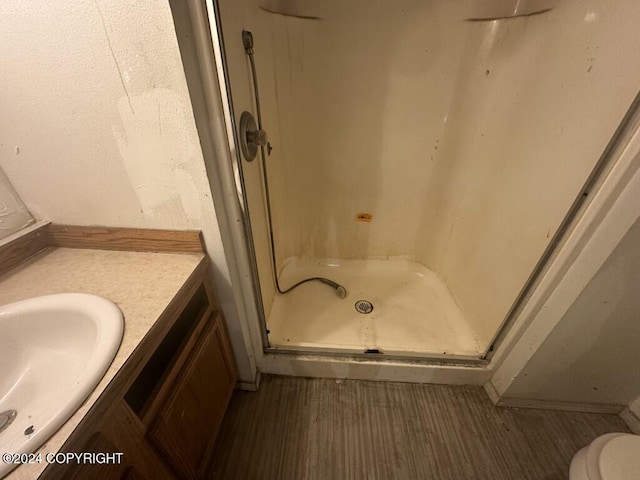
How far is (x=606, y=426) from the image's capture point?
1090mm

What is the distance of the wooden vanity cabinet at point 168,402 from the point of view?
1.53 feet

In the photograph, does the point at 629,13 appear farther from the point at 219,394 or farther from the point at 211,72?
the point at 219,394

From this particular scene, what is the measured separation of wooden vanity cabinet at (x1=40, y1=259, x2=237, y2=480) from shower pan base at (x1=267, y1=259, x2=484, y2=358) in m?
0.39

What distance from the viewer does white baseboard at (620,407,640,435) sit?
106cm

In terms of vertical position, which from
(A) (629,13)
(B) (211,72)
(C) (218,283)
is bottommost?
(C) (218,283)

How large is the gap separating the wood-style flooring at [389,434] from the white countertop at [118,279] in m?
0.75

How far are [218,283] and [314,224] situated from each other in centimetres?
89

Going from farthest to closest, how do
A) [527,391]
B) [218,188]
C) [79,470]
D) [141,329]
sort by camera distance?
[527,391], [218,188], [141,329], [79,470]

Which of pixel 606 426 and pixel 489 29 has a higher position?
pixel 489 29

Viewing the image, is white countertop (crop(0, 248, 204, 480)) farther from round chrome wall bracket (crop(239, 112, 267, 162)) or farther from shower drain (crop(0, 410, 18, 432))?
round chrome wall bracket (crop(239, 112, 267, 162))

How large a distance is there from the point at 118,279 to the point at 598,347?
5.09 feet

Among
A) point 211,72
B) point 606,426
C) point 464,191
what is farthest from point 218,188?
point 606,426

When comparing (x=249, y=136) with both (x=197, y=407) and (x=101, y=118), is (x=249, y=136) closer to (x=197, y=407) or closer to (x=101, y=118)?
(x=101, y=118)

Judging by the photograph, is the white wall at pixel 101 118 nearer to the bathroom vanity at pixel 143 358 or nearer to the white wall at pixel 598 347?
the bathroom vanity at pixel 143 358
